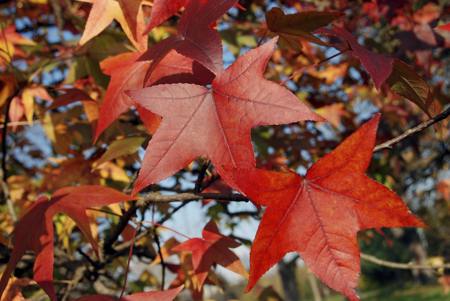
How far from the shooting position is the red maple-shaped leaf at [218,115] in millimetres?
680

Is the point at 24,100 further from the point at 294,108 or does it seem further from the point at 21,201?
the point at 294,108

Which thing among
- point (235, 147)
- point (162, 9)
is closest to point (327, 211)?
point (235, 147)

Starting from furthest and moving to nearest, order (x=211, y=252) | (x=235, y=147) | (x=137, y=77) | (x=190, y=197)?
(x=211, y=252)
(x=137, y=77)
(x=190, y=197)
(x=235, y=147)

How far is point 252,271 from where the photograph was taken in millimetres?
666

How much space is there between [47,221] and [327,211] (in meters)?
0.48

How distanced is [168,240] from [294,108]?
993mm

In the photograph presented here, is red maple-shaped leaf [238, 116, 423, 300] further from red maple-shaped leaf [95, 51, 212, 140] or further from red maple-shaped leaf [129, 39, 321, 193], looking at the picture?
red maple-shaped leaf [95, 51, 212, 140]

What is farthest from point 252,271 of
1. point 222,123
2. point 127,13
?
point 127,13

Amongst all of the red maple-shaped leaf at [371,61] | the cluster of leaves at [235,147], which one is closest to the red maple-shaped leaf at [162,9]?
the cluster of leaves at [235,147]

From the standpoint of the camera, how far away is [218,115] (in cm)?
A: 74

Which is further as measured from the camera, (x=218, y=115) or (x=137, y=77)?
(x=137, y=77)

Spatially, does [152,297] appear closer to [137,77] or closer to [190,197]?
[190,197]

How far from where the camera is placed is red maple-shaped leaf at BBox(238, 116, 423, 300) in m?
0.65

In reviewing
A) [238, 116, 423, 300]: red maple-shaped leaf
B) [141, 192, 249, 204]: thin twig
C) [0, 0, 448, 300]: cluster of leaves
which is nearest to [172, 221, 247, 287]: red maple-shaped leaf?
[0, 0, 448, 300]: cluster of leaves
